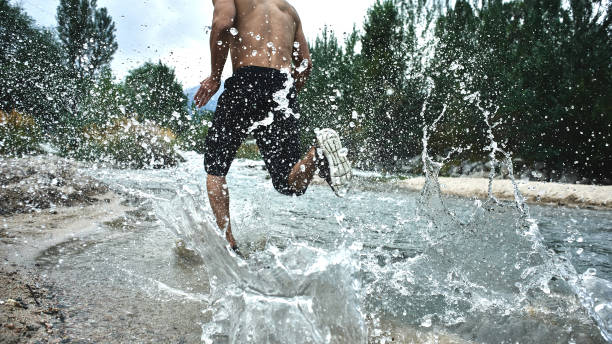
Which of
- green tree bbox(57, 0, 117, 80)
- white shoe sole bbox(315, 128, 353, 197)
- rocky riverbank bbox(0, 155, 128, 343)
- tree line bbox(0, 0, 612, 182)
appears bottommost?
rocky riverbank bbox(0, 155, 128, 343)

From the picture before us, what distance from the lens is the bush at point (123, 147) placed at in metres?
11.7

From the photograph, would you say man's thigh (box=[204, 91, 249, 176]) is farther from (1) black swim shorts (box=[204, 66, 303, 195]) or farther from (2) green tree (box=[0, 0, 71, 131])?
(2) green tree (box=[0, 0, 71, 131])

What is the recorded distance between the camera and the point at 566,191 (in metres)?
6.09

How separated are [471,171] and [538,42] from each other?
13.4 feet

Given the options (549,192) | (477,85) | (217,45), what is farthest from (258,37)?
(477,85)

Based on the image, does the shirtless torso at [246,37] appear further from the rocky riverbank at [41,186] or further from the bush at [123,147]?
the bush at [123,147]

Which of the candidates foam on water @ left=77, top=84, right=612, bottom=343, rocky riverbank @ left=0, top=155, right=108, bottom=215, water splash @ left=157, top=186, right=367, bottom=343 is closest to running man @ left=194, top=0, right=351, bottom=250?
foam on water @ left=77, top=84, right=612, bottom=343

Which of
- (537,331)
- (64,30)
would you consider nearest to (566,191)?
(537,331)

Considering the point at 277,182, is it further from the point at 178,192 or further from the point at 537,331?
the point at 537,331

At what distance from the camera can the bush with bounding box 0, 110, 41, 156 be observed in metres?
7.16

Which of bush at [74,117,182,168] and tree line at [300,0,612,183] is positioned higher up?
tree line at [300,0,612,183]

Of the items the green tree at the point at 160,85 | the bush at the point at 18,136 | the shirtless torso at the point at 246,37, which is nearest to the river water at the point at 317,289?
the shirtless torso at the point at 246,37

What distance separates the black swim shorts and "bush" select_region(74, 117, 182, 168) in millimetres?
9655

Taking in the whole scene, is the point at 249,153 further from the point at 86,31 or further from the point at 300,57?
the point at 86,31
